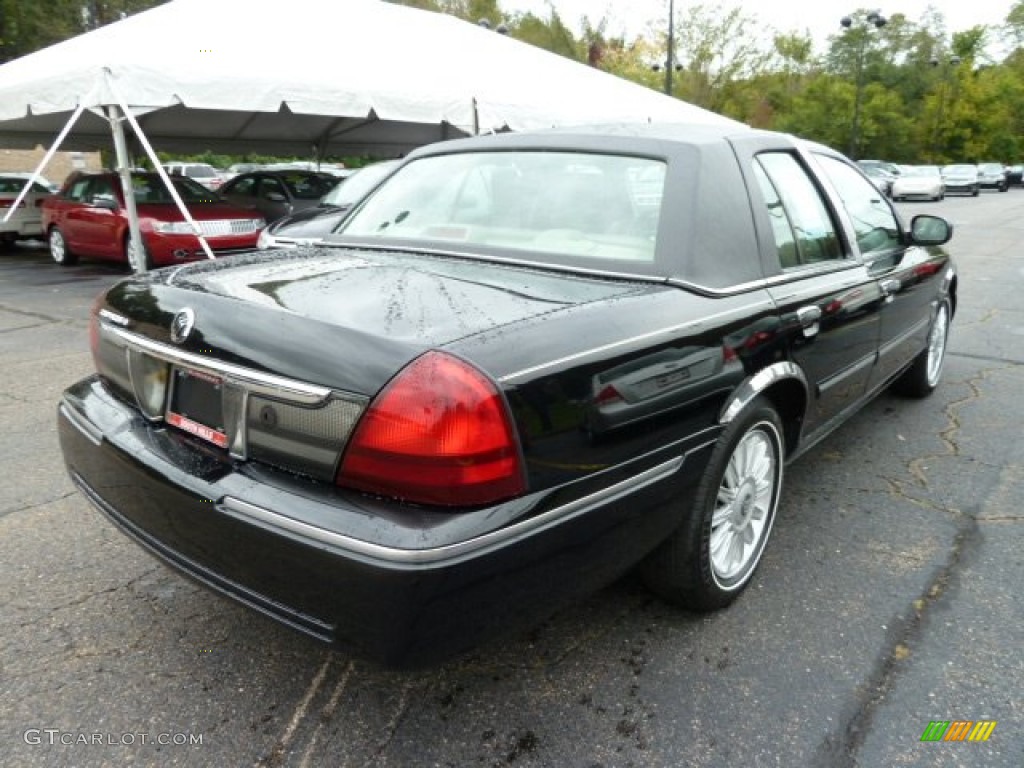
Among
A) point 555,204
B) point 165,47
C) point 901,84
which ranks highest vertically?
point 901,84

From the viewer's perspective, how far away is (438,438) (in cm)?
165

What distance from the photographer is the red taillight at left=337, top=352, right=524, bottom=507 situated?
1641mm

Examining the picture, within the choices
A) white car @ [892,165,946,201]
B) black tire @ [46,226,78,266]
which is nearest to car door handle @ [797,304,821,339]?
black tire @ [46,226,78,266]

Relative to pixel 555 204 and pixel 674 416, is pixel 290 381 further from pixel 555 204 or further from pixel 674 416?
pixel 555 204

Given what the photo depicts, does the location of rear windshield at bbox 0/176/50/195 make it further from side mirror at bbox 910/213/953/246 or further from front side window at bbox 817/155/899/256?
side mirror at bbox 910/213/953/246

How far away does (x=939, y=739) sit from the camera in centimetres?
203

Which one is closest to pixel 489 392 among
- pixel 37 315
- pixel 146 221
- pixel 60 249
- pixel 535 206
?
pixel 535 206

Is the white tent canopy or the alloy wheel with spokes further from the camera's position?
the white tent canopy

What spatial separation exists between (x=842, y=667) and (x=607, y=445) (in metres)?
1.12

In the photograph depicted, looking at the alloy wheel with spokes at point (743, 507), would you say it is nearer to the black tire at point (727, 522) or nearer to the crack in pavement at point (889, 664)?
the black tire at point (727, 522)

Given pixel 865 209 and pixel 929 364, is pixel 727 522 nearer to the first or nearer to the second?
pixel 865 209

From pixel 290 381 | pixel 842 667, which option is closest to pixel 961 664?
pixel 842 667

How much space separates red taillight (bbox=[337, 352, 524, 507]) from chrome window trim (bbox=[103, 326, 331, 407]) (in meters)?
0.10

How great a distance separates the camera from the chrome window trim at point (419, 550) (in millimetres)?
1597
